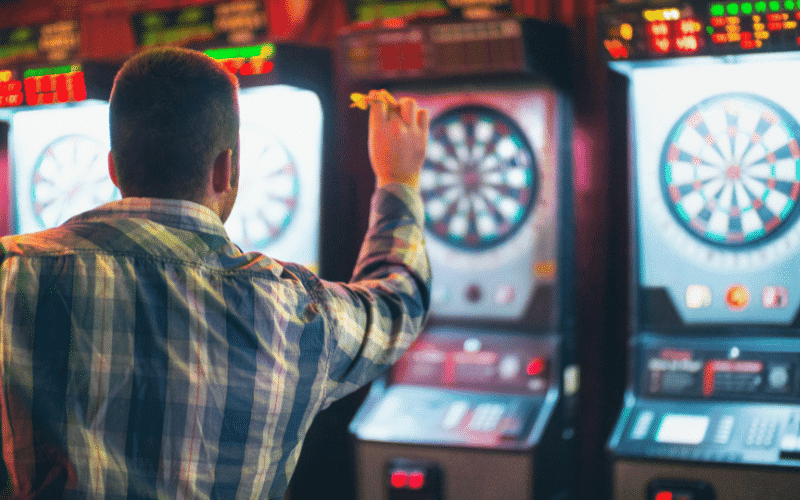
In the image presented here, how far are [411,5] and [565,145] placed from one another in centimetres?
101

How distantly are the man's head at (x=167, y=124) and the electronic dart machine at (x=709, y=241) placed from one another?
1.43 meters

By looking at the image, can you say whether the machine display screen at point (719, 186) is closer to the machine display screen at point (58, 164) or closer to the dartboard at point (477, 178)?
the dartboard at point (477, 178)

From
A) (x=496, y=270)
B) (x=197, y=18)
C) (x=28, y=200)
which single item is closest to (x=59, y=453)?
(x=496, y=270)

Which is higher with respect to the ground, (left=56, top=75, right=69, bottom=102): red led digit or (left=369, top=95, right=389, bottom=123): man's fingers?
(left=56, top=75, right=69, bottom=102): red led digit

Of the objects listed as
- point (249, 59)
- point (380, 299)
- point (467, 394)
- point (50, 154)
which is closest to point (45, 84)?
point (50, 154)

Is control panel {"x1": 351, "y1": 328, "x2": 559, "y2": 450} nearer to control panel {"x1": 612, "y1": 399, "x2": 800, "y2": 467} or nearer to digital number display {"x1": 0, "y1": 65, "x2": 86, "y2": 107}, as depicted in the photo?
control panel {"x1": 612, "y1": 399, "x2": 800, "y2": 467}

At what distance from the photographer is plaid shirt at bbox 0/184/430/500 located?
Result: 4.02ft

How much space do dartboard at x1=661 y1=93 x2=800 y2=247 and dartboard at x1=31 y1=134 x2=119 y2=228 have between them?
2.12m

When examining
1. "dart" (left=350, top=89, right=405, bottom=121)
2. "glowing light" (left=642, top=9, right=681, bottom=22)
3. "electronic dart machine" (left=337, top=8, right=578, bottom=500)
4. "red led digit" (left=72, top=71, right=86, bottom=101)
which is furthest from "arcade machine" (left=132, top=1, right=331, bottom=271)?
"dart" (left=350, top=89, right=405, bottom=121)

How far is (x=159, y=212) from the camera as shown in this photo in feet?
4.32

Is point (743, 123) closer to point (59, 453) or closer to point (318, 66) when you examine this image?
point (318, 66)

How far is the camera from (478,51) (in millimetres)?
2672

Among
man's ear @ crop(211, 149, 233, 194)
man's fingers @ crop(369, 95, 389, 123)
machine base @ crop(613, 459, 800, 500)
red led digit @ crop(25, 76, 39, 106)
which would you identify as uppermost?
red led digit @ crop(25, 76, 39, 106)

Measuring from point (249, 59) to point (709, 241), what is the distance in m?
1.57
